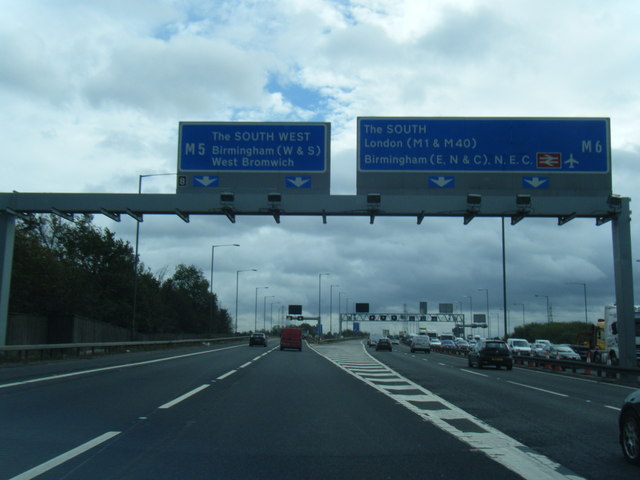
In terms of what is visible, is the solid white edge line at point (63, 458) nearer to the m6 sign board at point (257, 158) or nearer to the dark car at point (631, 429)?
the dark car at point (631, 429)

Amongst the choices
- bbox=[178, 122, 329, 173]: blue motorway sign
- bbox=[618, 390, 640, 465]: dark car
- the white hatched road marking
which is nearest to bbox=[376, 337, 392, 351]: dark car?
bbox=[178, 122, 329, 173]: blue motorway sign

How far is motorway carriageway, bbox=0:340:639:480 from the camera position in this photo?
7645 millimetres

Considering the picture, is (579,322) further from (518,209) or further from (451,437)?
(451,437)

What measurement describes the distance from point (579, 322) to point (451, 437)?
108015 millimetres

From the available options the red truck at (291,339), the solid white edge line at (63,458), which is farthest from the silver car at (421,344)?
the solid white edge line at (63,458)

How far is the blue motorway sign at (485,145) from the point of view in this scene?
21.5 m

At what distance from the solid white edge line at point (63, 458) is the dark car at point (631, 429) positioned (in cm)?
701

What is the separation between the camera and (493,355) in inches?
1372

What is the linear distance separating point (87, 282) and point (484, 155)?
182ft

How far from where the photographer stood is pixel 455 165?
2147 centimetres

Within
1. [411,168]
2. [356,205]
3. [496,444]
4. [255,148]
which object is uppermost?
[255,148]

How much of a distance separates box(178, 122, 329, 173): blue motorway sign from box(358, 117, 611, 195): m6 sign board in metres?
1.61

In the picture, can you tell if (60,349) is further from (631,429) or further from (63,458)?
(631,429)

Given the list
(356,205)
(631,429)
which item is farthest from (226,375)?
(631,429)
